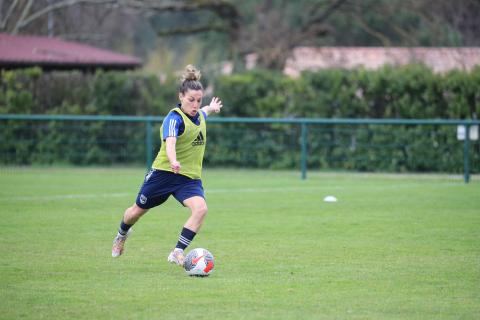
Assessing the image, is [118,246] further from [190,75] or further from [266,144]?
[266,144]

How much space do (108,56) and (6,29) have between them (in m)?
5.38

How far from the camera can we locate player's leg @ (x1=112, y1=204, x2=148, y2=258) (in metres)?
9.18

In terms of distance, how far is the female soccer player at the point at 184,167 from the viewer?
28.9 feet

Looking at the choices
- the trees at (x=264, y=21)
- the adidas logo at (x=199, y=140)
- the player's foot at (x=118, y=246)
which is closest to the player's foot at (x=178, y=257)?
the player's foot at (x=118, y=246)

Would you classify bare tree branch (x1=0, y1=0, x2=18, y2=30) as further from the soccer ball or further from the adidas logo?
the soccer ball

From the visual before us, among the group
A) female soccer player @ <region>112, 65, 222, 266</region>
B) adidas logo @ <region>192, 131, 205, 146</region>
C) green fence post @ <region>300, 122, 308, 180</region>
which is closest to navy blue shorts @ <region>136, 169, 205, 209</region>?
female soccer player @ <region>112, 65, 222, 266</region>

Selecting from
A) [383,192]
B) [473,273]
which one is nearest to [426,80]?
[383,192]

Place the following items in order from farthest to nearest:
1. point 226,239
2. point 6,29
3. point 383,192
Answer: point 6,29
point 383,192
point 226,239

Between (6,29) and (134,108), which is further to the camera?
(6,29)

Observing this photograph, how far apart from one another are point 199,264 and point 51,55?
21.5 metres

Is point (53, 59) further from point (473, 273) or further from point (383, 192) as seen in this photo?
point (473, 273)

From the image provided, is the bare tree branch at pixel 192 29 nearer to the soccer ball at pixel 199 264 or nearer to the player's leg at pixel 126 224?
the player's leg at pixel 126 224

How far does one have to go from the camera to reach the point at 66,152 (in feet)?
72.6

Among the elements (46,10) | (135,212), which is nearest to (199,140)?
(135,212)
